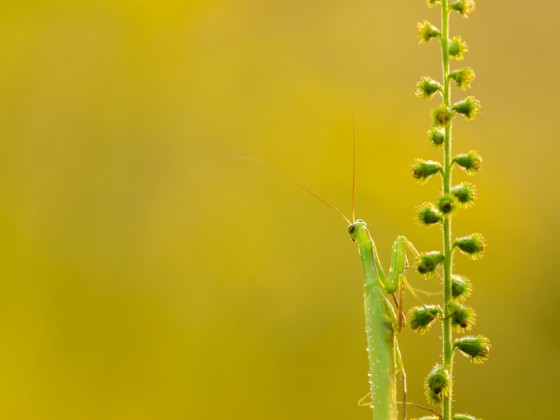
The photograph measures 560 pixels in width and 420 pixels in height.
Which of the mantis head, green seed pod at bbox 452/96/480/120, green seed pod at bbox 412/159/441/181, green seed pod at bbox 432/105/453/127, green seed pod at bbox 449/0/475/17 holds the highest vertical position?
green seed pod at bbox 449/0/475/17

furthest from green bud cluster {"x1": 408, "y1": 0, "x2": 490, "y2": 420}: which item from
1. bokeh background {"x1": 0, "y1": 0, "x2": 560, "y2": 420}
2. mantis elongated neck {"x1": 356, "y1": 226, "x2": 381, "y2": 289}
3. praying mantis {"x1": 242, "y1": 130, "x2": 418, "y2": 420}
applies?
bokeh background {"x1": 0, "y1": 0, "x2": 560, "y2": 420}

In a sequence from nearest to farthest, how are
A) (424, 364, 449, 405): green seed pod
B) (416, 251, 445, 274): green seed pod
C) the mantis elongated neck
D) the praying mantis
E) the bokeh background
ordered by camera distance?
(424, 364, 449, 405): green seed pod → (416, 251, 445, 274): green seed pod → the praying mantis → the mantis elongated neck → the bokeh background

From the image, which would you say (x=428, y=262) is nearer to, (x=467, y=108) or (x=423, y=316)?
(x=423, y=316)

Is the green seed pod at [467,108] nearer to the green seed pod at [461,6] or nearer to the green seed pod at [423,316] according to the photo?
the green seed pod at [461,6]

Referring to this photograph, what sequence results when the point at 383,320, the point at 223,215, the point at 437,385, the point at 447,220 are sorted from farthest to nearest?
the point at 223,215 < the point at 383,320 < the point at 447,220 < the point at 437,385

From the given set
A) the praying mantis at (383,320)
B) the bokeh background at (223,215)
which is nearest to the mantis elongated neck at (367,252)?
the praying mantis at (383,320)

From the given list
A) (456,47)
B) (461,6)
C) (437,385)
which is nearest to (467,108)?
(456,47)

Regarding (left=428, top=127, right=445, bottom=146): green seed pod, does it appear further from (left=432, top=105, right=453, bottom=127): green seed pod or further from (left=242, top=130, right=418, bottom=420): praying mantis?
(left=242, top=130, right=418, bottom=420): praying mantis
